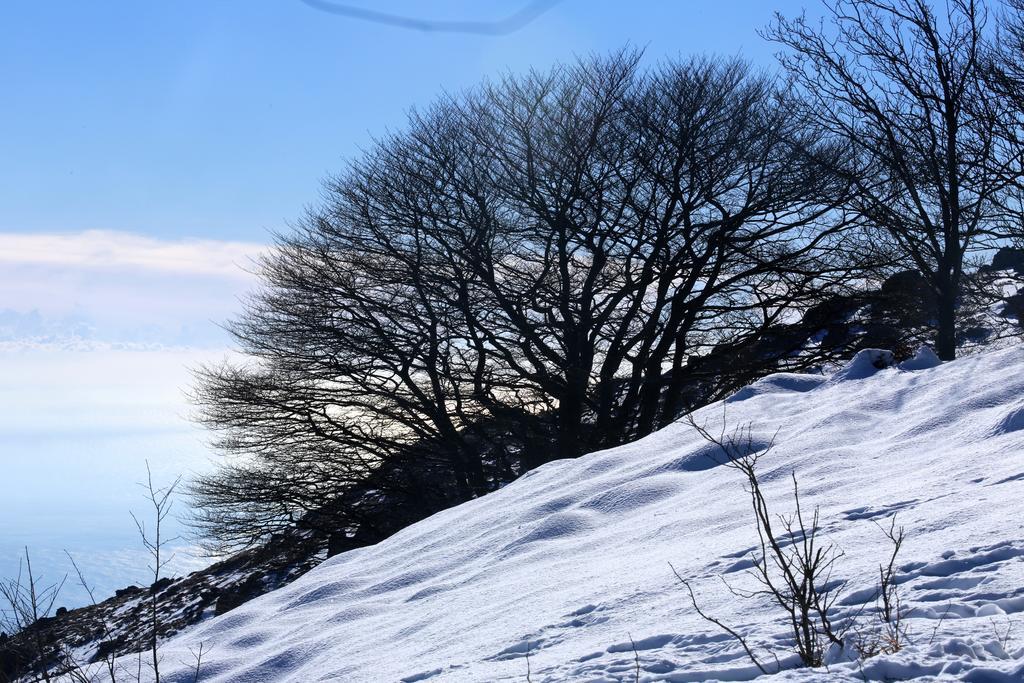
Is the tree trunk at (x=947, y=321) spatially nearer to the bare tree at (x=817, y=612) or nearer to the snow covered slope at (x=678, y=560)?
the snow covered slope at (x=678, y=560)

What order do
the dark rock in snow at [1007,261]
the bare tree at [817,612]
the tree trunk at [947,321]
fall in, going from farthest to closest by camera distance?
the dark rock in snow at [1007,261], the tree trunk at [947,321], the bare tree at [817,612]

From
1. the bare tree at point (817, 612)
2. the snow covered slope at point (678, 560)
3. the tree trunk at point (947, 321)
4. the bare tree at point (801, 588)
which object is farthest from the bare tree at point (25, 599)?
the tree trunk at point (947, 321)

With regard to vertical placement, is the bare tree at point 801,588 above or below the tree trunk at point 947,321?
below

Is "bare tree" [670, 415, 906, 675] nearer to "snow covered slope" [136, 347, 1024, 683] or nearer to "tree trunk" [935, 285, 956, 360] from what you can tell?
"snow covered slope" [136, 347, 1024, 683]

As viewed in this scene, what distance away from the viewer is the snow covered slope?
322 cm

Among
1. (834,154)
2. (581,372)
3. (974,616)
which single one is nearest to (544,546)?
(974,616)

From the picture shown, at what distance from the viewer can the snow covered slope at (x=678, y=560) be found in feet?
10.6

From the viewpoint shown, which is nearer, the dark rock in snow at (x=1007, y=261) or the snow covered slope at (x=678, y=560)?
the snow covered slope at (x=678, y=560)

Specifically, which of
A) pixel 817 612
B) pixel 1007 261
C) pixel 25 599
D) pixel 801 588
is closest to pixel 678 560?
pixel 817 612

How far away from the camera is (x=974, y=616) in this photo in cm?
303

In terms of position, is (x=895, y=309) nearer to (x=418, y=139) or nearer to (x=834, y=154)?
(x=834, y=154)

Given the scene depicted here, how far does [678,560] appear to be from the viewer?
4488 millimetres

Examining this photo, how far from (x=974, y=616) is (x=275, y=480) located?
1631 centimetres

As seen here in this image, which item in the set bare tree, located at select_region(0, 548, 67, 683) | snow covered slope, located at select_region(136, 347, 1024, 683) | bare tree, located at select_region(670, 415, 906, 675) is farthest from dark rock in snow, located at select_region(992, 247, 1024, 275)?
bare tree, located at select_region(0, 548, 67, 683)
